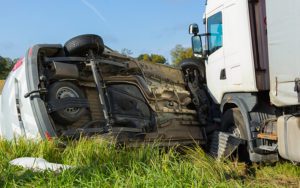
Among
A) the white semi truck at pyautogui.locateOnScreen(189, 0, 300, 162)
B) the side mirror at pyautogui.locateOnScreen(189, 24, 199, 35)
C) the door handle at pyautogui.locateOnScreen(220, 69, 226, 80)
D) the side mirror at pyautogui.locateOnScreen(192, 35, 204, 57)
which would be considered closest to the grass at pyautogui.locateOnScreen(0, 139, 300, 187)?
the white semi truck at pyautogui.locateOnScreen(189, 0, 300, 162)

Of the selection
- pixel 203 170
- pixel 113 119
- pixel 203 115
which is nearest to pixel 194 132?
pixel 203 115

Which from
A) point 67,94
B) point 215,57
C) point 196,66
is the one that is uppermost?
point 215,57

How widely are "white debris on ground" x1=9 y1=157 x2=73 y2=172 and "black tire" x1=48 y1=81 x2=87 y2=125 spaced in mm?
1398

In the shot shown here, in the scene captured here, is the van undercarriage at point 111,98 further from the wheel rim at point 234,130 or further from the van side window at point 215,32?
the van side window at point 215,32

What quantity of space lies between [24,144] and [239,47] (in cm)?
340

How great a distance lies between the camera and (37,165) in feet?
17.0

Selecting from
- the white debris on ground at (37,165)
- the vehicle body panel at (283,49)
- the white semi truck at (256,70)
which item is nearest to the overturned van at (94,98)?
the white semi truck at (256,70)

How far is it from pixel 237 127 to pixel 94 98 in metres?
2.33

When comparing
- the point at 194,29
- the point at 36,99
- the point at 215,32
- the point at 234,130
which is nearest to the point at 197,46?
the point at 194,29

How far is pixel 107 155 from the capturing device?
18.9 feet

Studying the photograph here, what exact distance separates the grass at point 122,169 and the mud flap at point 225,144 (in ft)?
1.52

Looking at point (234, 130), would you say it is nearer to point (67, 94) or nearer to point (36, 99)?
point (67, 94)

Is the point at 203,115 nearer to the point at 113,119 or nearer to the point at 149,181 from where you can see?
the point at 113,119

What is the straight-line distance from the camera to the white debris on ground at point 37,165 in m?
4.96
